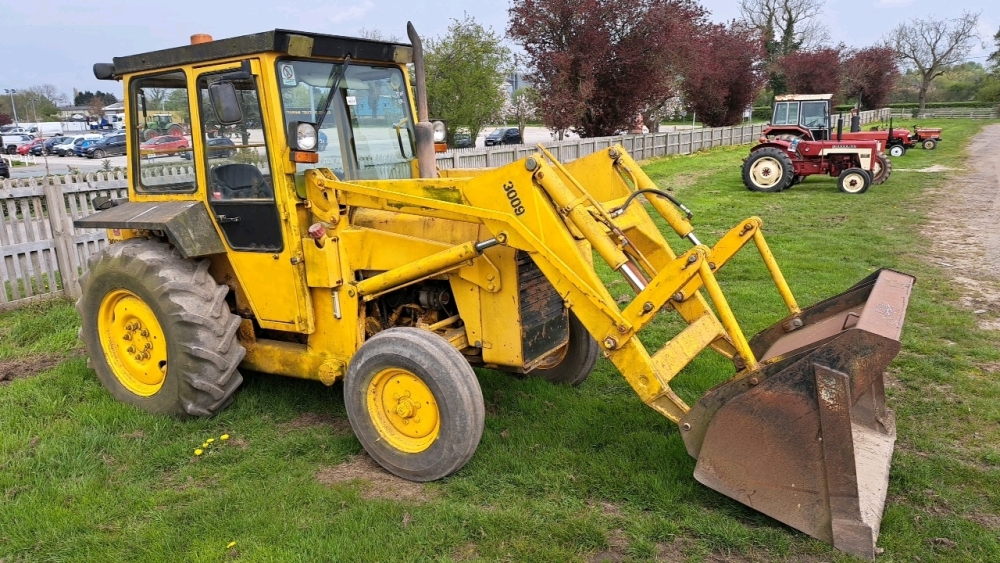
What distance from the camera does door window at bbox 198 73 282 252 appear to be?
4.28m

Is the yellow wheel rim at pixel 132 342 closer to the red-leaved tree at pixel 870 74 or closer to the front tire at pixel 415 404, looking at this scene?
the front tire at pixel 415 404

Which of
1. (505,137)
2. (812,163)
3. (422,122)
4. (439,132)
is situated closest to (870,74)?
(505,137)

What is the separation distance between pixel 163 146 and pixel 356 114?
4.65 ft

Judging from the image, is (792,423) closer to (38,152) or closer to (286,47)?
(286,47)

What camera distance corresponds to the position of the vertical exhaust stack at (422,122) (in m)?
4.33

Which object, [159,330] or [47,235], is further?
[47,235]

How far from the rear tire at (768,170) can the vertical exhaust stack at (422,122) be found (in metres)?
12.9

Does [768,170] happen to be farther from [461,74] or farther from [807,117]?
[461,74]

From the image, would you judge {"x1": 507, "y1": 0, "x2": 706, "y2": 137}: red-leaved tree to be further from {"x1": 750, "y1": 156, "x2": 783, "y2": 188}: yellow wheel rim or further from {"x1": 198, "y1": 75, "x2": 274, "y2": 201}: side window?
{"x1": 198, "y1": 75, "x2": 274, "y2": 201}: side window

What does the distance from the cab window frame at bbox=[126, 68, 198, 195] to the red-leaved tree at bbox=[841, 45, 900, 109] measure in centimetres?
4781

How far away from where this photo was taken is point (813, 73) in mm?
41031

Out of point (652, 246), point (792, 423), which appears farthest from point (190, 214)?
point (792, 423)

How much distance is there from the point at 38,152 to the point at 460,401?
153ft

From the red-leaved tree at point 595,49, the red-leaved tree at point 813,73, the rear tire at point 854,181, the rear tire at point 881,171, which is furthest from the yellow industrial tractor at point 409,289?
the red-leaved tree at point 813,73
